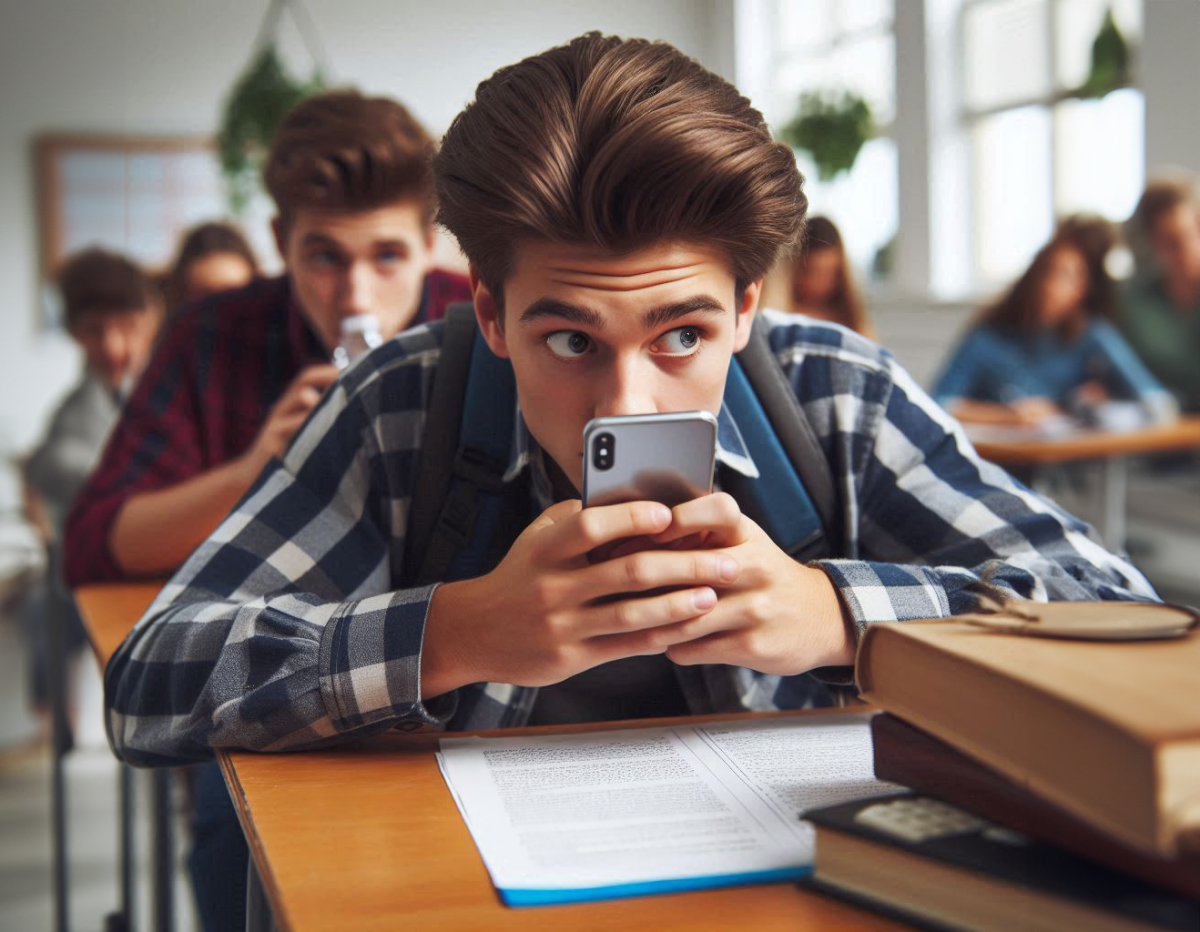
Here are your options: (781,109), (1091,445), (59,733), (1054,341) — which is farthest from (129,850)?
(781,109)

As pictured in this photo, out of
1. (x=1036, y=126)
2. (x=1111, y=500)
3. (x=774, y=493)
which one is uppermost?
(x=1036, y=126)

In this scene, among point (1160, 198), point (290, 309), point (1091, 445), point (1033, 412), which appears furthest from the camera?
point (1160, 198)

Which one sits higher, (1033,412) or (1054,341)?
(1054,341)

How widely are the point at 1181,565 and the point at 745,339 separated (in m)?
3.40

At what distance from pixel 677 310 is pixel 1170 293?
14.1ft

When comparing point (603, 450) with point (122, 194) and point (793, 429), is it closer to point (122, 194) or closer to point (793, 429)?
point (793, 429)

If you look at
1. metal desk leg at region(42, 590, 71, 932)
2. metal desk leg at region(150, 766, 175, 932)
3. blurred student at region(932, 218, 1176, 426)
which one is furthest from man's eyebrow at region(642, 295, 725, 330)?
blurred student at region(932, 218, 1176, 426)

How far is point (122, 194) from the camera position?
7.68m

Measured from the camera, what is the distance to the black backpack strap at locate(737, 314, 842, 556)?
1.20 m

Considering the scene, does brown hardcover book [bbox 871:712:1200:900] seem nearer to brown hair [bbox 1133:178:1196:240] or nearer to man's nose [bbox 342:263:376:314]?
man's nose [bbox 342:263:376:314]

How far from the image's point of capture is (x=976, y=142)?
22.7ft

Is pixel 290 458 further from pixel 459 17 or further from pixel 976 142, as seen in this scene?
pixel 459 17

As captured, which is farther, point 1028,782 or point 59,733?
point 59,733

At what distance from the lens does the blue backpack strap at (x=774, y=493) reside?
117 cm
